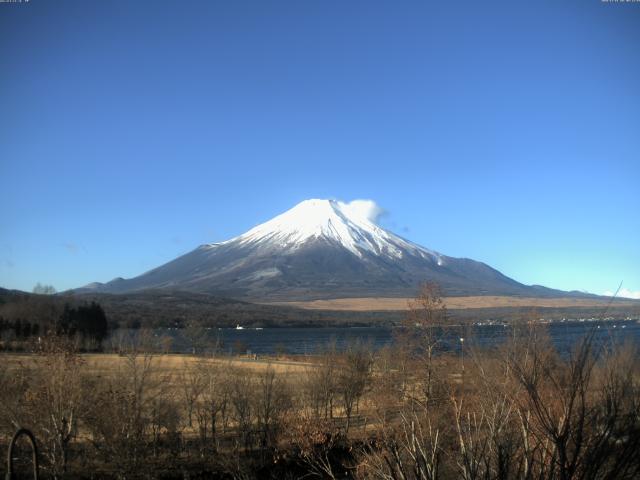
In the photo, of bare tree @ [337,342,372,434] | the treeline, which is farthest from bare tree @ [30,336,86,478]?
the treeline

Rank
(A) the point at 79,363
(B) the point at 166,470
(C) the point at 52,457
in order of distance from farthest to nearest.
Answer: (B) the point at 166,470 < (A) the point at 79,363 < (C) the point at 52,457

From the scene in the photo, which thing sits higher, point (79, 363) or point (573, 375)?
point (573, 375)

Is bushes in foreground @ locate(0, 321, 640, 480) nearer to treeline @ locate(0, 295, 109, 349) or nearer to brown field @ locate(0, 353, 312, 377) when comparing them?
brown field @ locate(0, 353, 312, 377)

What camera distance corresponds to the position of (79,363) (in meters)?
22.2

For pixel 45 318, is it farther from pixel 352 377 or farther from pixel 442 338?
pixel 442 338

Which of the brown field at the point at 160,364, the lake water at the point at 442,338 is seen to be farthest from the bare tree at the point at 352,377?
the lake water at the point at 442,338

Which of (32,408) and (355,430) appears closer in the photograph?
(32,408)

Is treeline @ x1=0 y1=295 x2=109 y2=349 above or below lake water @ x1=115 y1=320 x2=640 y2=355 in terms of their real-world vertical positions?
above

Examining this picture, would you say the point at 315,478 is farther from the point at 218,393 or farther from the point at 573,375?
the point at 573,375

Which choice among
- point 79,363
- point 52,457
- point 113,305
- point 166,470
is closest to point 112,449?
point 52,457

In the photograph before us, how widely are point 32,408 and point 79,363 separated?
91.5 inches

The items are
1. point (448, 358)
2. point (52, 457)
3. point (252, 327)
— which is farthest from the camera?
point (252, 327)

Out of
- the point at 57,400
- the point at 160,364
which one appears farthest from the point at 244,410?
the point at 160,364

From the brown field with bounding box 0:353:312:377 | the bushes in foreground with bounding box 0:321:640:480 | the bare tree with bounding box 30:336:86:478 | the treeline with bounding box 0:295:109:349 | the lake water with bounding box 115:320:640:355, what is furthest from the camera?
the treeline with bounding box 0:295:109:349
